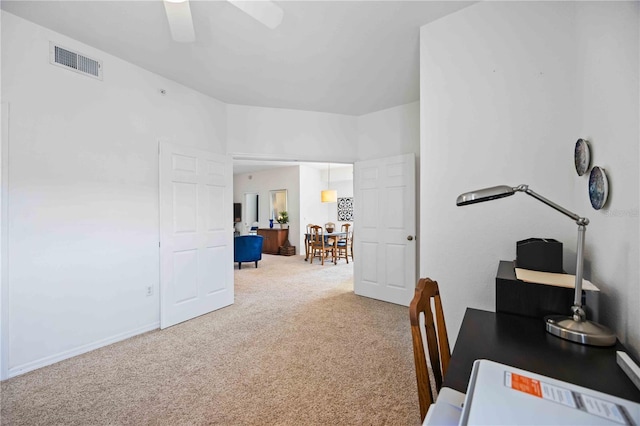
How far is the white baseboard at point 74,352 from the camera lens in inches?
81.3

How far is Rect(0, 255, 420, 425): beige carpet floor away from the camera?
1.66 meters

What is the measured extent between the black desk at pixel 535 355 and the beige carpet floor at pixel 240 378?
0.83m

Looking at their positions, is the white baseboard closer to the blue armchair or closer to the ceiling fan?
the ceiling fan

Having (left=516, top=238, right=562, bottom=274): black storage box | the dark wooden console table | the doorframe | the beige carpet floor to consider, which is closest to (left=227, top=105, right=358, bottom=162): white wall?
the doorframe

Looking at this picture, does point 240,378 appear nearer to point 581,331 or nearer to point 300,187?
point 581,331

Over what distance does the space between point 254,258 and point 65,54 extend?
4.41 meters

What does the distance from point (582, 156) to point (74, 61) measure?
368 cm

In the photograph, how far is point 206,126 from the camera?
135 inches

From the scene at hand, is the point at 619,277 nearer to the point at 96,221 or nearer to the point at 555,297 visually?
the point at 555,297

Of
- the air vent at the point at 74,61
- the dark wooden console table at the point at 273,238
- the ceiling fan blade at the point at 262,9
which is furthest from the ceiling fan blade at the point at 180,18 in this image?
the dark wooden console table at the point at 273,238

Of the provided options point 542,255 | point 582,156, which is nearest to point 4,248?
point 542,255

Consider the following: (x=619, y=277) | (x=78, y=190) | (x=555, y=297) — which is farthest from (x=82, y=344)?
(x=619, y=277)

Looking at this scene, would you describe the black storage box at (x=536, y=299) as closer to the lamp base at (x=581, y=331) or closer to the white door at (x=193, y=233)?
the lamp base at (x=581, y=331)

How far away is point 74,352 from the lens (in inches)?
92.1
